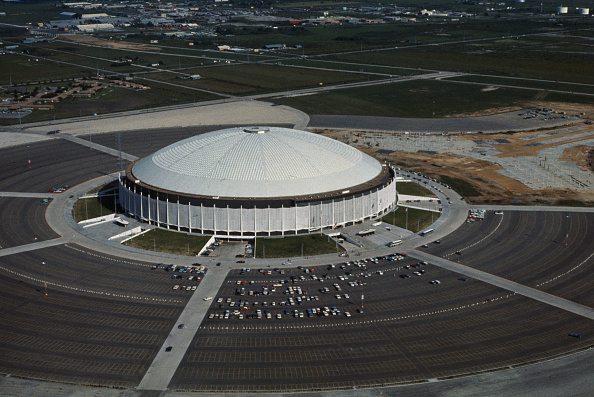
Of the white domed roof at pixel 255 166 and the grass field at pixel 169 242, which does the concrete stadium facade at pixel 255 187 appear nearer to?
the white domed roof at pixel 255 166

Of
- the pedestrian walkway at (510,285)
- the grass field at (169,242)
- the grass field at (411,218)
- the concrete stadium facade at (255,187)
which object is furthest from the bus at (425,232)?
the grass field at (169,242)

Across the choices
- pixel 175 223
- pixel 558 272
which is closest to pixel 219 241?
pixel 175 223

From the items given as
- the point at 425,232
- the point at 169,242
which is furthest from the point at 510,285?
the point at 169,242

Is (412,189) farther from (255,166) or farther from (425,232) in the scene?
(255,166)

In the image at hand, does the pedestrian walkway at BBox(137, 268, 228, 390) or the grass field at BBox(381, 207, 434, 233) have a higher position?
the grass field at BBox(381, 207, 434, 233)

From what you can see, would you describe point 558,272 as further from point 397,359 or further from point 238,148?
point 238,148

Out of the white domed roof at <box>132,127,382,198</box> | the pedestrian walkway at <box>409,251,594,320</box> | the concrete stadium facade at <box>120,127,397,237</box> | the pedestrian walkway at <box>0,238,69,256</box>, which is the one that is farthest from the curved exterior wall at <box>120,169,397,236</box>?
the pedestrian walkway at <box>409,251,594,320</box>

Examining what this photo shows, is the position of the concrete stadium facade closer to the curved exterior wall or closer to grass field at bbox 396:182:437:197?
the curved exterior wall
